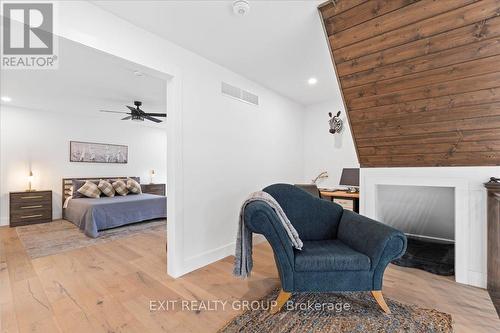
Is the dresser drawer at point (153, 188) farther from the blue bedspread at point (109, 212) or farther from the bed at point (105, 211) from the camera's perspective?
the blue bedspread at point (109, 212)

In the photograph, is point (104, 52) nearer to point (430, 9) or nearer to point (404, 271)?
point (430, 9)

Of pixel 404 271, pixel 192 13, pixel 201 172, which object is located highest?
pixel 192 13

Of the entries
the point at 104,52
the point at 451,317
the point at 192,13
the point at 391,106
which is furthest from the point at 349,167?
the point at 104,52

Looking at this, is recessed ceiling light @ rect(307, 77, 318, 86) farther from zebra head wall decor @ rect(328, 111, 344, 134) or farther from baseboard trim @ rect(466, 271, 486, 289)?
baseboard trim @ rect(466, 271, 486, 289)

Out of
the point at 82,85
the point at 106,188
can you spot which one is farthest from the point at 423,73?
the point at 106,188

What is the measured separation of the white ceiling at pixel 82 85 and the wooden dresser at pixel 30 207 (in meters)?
1.82

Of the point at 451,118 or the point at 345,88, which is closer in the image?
the point at 451,118

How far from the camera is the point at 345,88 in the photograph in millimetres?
2426

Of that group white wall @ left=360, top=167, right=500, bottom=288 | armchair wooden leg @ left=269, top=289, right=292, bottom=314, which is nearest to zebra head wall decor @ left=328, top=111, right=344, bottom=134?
white wall @ left=360, top=167, right=500, bottom=288

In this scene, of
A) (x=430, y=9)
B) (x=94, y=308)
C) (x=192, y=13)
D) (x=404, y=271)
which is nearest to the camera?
(x=430, y=9)

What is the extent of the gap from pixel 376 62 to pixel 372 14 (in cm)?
41

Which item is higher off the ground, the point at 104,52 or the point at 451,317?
the point at 104,52

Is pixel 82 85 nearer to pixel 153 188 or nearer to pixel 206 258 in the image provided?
pixel 206 258

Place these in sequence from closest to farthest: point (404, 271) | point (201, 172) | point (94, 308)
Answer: point (94, 308) → point (404, 271) → point (201, 172)
